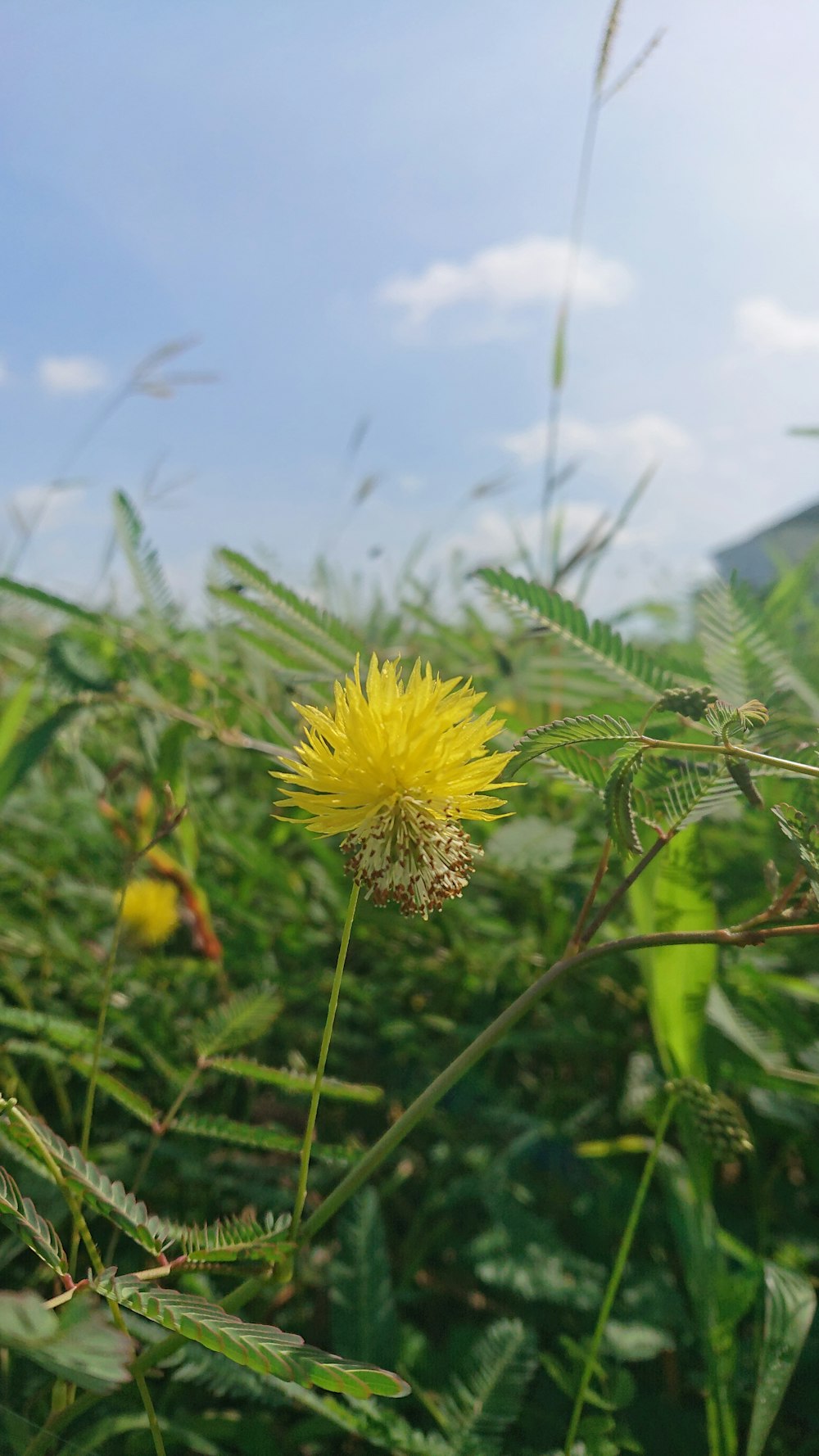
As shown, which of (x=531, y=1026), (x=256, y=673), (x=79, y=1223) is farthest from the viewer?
(x=256, y=673)

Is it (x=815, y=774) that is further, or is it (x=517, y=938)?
(x=517, y=938)

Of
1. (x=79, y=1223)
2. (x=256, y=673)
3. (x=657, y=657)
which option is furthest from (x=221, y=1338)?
(x=256, y=673)

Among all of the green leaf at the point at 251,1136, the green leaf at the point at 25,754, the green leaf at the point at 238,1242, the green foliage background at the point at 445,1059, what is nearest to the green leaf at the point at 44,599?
the green foliage background at the point at 445,1059

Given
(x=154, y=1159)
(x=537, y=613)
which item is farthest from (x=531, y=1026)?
(x=537, y=613)

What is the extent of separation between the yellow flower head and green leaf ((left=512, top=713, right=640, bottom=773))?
24mm

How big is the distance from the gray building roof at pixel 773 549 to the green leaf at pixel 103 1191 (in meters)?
0.74

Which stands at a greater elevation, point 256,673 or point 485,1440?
point 256,673


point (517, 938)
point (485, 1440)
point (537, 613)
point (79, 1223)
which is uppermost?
point (537, 613)

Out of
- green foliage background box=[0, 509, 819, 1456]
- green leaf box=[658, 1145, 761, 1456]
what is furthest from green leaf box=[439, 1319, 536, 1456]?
green leaf box=[658, 1145, 761, 1456]

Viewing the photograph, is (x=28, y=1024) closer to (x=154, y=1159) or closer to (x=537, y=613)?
(x=154, y=1159)

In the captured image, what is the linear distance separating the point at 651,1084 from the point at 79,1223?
0.91m

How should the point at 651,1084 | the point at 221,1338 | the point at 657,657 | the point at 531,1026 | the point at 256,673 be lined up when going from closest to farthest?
the point at 221,1338 < the point at 657,657 < the point at 651,1084 < the point at 531,1026 < the point at 256,673

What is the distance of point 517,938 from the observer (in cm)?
157

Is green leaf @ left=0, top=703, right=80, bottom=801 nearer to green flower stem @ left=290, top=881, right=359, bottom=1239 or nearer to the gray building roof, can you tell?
green flower stem @ left=290, top=881, right=359, bottom=1239
